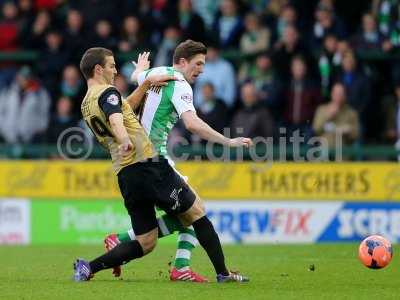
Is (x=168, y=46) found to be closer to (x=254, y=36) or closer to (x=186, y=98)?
(x=254, y=36)

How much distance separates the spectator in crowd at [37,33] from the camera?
19906 millimetres

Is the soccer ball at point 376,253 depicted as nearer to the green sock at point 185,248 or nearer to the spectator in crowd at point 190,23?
the green sock at point 185,248

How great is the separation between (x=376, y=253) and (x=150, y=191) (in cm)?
230

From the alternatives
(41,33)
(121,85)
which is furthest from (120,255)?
(41,33)

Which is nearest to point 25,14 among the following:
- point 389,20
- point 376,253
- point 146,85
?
point 389,20

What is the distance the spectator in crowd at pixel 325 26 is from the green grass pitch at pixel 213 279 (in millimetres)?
4760

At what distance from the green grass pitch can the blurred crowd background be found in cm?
346

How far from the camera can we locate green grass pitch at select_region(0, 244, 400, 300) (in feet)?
29.8

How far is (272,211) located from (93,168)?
120 inches

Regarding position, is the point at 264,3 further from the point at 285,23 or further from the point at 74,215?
the point at 74,215

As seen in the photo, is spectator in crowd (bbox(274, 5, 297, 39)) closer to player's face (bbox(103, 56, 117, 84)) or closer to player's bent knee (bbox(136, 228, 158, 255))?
player's face (bbox(103, 56, 117, 84))

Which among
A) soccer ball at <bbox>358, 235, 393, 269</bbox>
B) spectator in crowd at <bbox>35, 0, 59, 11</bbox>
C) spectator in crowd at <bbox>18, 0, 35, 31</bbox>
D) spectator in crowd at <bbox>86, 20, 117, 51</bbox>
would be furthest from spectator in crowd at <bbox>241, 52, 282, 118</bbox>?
soccer ball at <bbox>358, 235, 393, 269</bbox>

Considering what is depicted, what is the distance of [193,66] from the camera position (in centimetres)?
998

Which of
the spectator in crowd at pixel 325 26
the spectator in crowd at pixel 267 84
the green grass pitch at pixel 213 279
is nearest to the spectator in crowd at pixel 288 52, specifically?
the spectator in crowd at pixel 267 84
